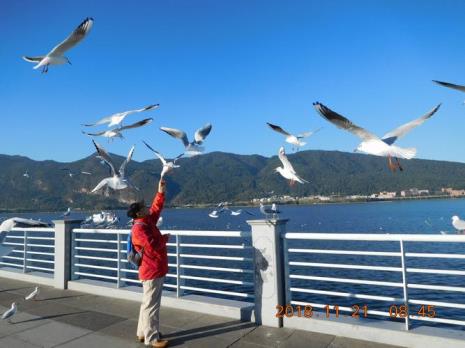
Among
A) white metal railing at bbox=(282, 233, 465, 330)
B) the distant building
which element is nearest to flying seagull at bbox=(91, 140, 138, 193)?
white metal railing at bbox=(282, 233, 465, 330)

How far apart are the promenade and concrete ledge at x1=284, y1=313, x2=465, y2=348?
99mm

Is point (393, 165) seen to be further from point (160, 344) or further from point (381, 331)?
point (160, 344)

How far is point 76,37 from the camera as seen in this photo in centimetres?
575

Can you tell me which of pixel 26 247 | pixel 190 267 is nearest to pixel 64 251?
pixel 26 247

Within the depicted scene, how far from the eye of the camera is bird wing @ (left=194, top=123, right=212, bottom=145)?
6324 millimetres

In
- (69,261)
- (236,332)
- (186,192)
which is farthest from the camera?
(186,192)

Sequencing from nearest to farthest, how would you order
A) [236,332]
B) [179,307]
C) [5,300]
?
[236,332]
[179,307]
[5,300]

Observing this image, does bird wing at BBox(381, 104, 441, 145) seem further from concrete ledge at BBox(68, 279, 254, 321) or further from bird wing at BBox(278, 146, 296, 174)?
concrete ledge at BBox(68, 279, 254, 321)

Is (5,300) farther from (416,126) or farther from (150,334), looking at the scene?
(416,126)

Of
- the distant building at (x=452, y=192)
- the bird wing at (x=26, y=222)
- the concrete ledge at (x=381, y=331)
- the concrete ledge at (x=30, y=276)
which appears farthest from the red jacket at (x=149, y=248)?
the distant building at (x=452, y=192)

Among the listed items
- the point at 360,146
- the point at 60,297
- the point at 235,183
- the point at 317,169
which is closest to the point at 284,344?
the point at 360,146

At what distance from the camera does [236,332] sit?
5.24 meters

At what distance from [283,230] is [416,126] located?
2.21 metres

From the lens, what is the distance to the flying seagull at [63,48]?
5.61 meters
